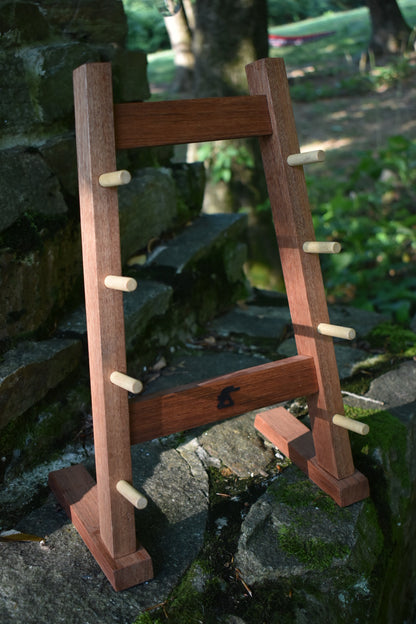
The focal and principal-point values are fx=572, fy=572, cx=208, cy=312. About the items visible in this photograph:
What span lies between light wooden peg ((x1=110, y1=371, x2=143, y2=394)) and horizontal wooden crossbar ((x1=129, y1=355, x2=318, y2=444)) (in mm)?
126

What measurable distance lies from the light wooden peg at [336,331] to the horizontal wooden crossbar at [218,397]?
0.11 metres

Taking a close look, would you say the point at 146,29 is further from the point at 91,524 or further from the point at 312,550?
the point at 312,550

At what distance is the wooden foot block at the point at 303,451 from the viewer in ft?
5.19

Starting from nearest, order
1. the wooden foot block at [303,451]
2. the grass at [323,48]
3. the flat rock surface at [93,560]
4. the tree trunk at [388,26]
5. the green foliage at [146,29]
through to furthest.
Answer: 1. the flat rock surface at [93,560]
2. the wooden foot block at [303,451]
3. the green foliage at [146,29]
4. the tree trunk at [388,26]
5. the grass at [323,48]

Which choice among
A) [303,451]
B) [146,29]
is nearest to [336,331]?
[303,451]

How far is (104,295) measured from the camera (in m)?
1.25

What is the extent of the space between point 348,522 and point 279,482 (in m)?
0.24

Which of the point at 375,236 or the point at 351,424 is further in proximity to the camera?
the point at 375,236

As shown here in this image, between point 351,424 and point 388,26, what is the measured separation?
10769 millimetres

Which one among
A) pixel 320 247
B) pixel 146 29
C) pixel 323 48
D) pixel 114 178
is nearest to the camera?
pixel 114 178

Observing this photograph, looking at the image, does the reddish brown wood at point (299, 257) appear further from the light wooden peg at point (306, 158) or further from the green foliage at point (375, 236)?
the green foliage at point (375, 236)

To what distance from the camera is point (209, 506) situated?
1607 mm

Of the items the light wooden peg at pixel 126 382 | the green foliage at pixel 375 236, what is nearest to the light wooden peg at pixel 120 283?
the light wooden peg at pixel 126 382

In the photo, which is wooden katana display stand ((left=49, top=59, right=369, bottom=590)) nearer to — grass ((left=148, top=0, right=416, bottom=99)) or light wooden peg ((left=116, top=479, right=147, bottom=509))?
light wooden peg ((left=116, top=479, right=147, bottom=509))
